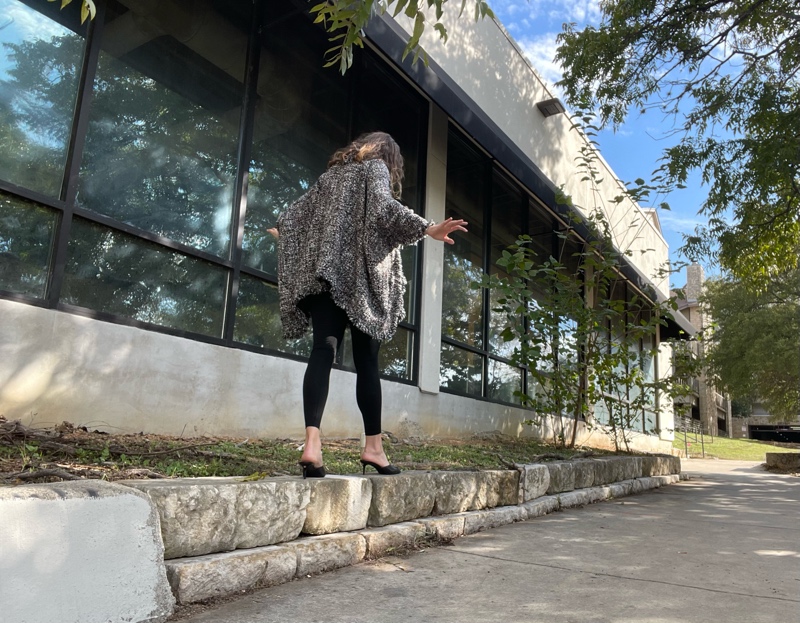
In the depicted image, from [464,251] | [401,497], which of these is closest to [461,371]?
[464,251]

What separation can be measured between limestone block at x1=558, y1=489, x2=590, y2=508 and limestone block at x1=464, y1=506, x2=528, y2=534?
71cm

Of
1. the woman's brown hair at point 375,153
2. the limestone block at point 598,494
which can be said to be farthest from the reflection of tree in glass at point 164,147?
the limestone block at point 598,494

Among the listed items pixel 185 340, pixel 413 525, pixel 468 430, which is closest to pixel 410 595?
pixel 413 525

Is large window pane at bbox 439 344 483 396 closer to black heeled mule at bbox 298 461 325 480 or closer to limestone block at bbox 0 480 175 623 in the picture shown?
black heeled mule at bbox 298 461 325 480

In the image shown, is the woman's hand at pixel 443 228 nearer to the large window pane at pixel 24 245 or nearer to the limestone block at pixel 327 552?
the limestone block at pixel 327 552

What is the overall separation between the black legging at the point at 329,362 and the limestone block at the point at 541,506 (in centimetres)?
151

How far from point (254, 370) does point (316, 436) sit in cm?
237

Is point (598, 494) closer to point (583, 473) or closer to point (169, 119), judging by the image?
point (583, 473)

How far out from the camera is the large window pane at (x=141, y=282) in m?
3.94

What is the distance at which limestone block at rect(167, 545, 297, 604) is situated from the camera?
1809mm

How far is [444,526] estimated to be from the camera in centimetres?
299

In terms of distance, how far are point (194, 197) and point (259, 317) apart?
108 centimetres

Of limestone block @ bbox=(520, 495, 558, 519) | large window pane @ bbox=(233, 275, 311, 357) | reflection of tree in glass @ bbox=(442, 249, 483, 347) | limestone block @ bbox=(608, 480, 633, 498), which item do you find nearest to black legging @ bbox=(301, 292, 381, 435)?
limestone block @ bbox=(520, 495, 558, 519)

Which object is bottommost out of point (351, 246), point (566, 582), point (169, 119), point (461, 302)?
point (566, 582)
